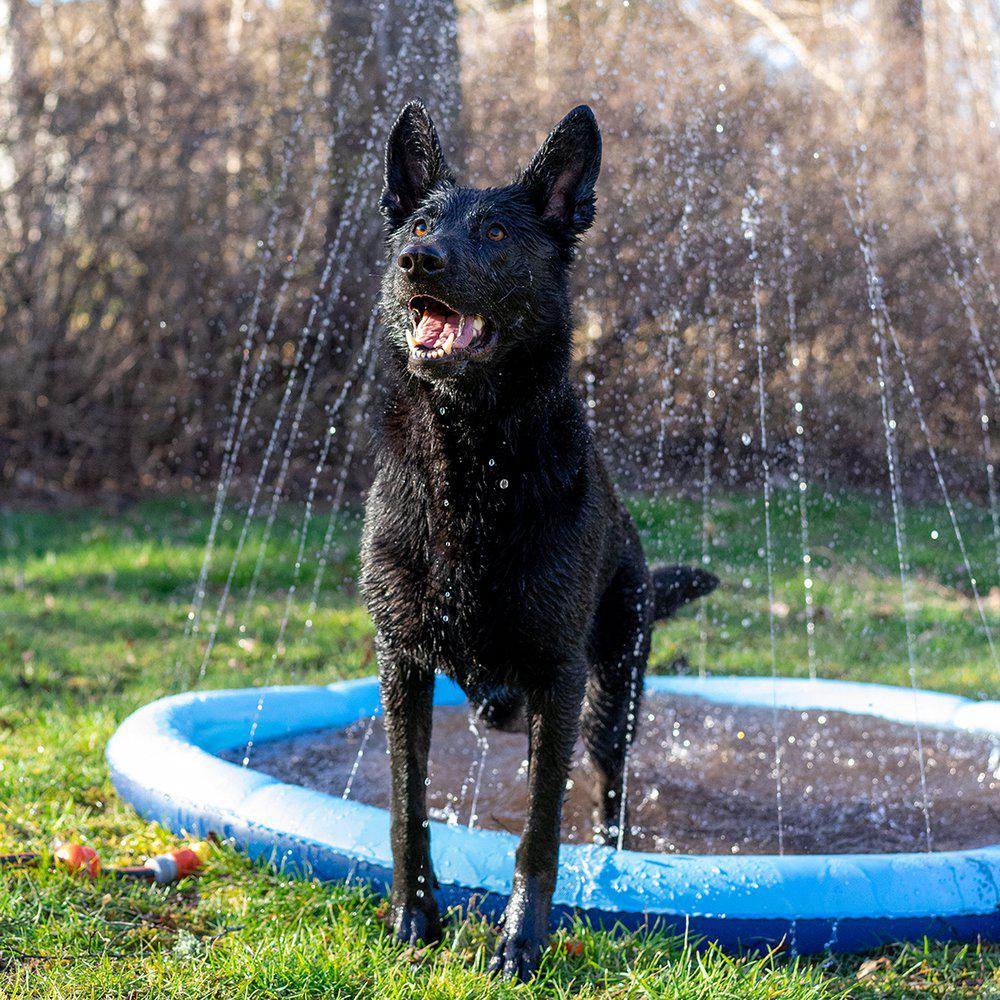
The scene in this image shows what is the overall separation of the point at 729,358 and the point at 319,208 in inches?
130

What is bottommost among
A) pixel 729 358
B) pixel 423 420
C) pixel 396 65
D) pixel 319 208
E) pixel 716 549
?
pixel 716 549

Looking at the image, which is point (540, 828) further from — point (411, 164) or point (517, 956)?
point (411, 164)

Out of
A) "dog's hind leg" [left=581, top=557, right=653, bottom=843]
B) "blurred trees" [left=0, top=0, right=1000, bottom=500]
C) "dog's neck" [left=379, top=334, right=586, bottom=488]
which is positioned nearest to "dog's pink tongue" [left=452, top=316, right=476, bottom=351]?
"dog's neck" [left=379, top=334, right=586, bottom=488]

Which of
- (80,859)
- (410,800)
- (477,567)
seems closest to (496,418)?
(477,567)

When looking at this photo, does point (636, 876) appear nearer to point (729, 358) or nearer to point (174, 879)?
point (174, 879)

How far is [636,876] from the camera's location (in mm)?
2969

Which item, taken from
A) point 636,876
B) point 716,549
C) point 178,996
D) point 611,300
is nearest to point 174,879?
point 178,996

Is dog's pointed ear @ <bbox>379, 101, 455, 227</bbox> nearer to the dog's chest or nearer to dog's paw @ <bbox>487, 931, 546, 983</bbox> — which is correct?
the dog's chest

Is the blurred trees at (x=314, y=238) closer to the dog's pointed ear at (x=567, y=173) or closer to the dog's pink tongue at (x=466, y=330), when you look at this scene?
the dog's pointed ear at (x=567, y=173)

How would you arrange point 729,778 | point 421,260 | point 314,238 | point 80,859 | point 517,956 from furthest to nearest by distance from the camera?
1. point 314,238
2. point 729,778
3. point 80,859
4. point 517,956
5. point 421,260

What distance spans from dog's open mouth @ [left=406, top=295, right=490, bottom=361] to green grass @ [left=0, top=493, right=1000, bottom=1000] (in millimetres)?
1409

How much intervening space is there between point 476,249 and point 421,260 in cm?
19

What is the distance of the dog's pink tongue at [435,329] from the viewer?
262cm

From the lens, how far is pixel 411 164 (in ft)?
9.74
